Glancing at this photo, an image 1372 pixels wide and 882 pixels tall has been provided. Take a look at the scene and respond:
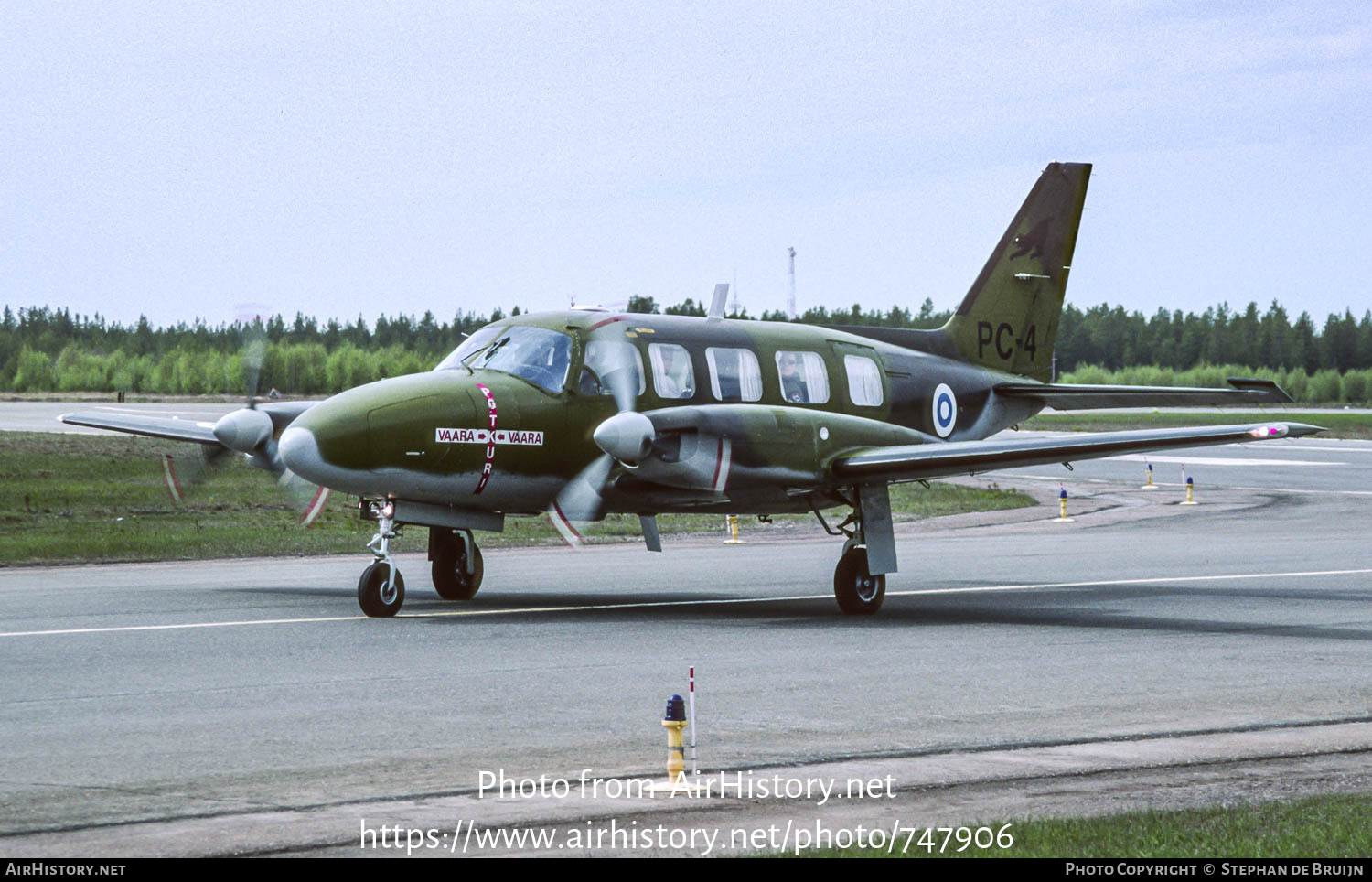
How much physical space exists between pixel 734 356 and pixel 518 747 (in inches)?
388

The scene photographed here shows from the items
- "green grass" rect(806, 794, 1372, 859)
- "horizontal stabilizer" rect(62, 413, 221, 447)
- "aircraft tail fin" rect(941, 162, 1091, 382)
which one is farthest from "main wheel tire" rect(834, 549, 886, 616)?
"green grass" rect(806, 794, 1372, 859)

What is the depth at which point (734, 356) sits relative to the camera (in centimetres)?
A: 1973

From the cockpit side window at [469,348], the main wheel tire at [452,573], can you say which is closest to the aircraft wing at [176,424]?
the cockpit side window at [469,348]

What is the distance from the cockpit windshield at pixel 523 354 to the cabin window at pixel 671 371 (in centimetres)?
105

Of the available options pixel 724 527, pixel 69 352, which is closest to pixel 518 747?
pixel 724 527

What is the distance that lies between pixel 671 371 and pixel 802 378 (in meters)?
2.13

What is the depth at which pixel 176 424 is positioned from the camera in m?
21.6

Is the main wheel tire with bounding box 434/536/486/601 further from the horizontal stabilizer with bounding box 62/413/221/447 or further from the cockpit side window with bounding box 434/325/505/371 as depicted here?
the horizontal stabilizer with bounding box 62/413/221/447

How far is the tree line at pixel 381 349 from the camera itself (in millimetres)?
124000

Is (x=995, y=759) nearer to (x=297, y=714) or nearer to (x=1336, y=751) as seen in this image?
(x=1336, y=751)

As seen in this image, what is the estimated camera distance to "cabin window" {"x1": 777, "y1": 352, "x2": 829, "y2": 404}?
20.1m

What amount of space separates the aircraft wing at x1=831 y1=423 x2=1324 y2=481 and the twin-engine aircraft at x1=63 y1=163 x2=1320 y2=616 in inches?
1.2

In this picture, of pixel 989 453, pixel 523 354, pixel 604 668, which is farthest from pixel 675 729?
pixel 523 354

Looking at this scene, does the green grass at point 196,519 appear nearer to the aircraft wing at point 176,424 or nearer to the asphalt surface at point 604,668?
the aircraft wing at point 176,424
